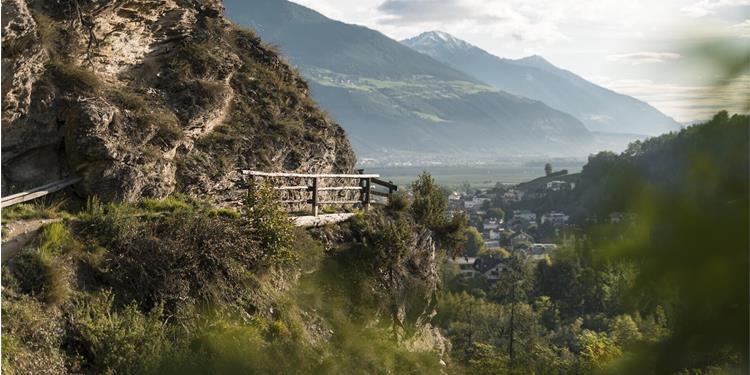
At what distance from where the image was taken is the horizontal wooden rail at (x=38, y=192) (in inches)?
Answer: 397

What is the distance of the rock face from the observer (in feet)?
38.7

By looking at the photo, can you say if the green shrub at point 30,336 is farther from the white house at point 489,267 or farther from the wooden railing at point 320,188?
the white house at point 489,267

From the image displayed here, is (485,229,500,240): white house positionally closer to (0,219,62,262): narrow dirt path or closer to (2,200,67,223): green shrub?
(2,200,67,223): green shrub

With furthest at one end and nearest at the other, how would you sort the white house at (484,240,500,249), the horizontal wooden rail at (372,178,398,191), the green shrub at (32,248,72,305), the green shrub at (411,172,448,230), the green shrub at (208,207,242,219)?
the white house at (484,240,500,249), the horizontal wooden rail at (372,178,398,191), the green shrub at (411,172,448,230), the green shrub at (208,207,242,219), the green shrub at (32,248,72,305)

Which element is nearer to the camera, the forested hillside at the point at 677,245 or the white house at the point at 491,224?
the forested hillside at the point at 677,245

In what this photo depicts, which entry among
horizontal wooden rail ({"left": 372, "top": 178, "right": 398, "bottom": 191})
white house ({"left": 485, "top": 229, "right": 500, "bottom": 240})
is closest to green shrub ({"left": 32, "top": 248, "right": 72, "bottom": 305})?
horizontal wooden rail ({"left": 372, "top": 178, "right": 398, "bottom": 191})

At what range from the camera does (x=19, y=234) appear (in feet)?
30.4

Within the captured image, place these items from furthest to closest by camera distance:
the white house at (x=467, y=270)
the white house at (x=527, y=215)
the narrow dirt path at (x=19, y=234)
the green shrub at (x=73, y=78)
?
the white house at (x=467, y=270) → the green shrub at (x=73, y=78) → the narrow dirt path at (x=19, y=234) → the white house at (x=527, y=215)

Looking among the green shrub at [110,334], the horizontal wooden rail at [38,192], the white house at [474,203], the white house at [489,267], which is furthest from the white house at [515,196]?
the green shrub at [110,334]

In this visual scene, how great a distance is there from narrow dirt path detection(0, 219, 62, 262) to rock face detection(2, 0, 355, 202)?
171 cm

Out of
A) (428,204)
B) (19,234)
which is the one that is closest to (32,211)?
(19,234)

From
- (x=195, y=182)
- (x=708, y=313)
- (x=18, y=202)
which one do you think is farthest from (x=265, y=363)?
(x=195, y=182)

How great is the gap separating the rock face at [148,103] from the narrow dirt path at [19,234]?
171 cm

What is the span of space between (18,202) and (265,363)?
9663mm
